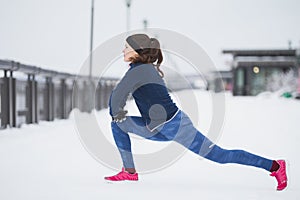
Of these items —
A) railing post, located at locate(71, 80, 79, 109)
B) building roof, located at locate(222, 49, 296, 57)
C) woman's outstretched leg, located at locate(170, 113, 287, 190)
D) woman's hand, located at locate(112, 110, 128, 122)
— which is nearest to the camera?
woman's outstretched leg, located at locate(170, 113, 287, 190)

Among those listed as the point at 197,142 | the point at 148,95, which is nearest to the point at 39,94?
the point at 148,95

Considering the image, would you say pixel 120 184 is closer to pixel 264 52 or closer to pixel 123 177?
pixel 123 177

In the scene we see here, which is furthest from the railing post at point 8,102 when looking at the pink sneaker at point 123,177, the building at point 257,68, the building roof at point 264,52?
the building roof at point 264,52

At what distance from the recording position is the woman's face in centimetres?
307

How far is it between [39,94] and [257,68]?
31.1m

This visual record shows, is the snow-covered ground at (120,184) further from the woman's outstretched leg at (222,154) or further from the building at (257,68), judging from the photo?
the building at (257,68)

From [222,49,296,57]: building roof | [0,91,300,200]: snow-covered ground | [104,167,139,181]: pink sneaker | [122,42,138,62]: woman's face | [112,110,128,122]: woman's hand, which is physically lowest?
[0,91,300,200]: snow-covered ground

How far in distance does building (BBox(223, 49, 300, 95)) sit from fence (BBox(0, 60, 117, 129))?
2582 cm

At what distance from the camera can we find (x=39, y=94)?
810cm

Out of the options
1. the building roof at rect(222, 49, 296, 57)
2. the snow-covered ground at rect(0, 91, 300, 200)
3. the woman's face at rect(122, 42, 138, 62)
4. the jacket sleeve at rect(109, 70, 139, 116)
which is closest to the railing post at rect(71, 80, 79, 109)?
the snow-covered ground at rect(0, 91, 300, 200)

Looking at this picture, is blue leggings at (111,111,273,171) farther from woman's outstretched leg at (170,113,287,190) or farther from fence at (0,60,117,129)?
fence at (0,60,117,129)

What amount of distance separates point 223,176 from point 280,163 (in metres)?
0.69

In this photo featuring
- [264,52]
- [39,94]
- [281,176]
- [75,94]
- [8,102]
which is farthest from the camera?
[264,52]

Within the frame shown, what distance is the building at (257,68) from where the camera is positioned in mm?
35906
